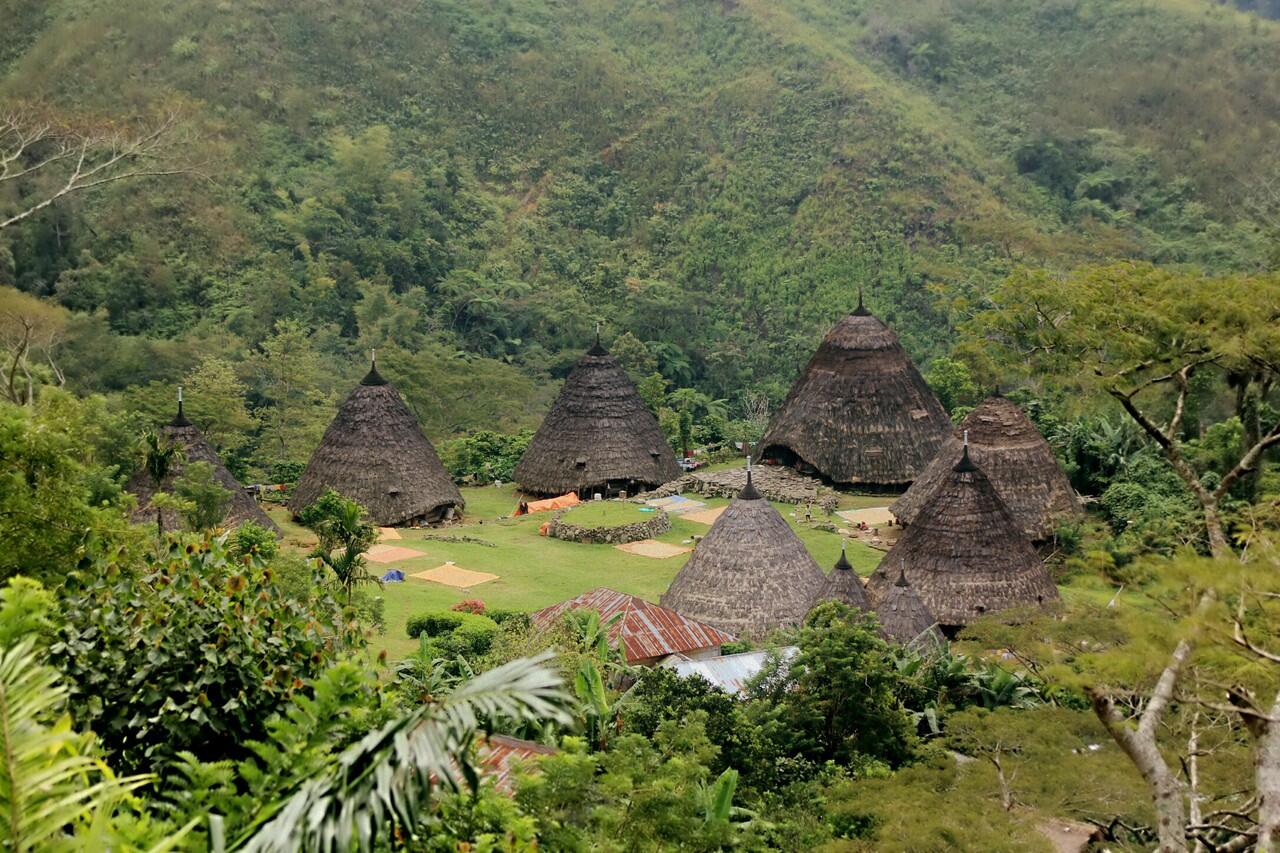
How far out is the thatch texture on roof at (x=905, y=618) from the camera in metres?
22.1

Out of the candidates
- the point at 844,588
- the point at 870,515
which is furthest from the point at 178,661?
the point at 870,515

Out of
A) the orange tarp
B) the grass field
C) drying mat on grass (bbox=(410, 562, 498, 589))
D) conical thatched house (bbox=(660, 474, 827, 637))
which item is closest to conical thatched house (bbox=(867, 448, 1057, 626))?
conical thatched house (bbox=(660, 474, 827, 637))

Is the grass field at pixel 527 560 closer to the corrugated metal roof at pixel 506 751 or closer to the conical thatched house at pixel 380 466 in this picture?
the conical thatched house at pixel 380 466

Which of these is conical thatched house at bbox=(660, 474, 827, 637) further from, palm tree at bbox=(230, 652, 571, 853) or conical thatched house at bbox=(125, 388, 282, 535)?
palm tree at bbox=(230, 652, 571, 853)

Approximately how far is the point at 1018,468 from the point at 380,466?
14337 millimetres

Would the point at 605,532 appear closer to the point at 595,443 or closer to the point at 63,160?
the point at 595,443

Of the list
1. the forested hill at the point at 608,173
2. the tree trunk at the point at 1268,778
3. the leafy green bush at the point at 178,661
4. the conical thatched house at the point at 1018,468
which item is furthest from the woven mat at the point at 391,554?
the tree trunk at the point at 1268,778

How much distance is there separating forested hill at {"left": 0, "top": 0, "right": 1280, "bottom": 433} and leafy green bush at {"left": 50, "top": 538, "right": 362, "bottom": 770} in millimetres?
33203

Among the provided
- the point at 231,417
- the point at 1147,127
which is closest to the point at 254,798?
the point at 231,417

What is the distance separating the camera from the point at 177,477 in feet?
91.1

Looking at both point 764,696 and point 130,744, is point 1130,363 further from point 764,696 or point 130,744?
point 130,744

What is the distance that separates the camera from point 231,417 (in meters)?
37.4

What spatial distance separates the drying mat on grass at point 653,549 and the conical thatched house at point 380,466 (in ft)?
15.8

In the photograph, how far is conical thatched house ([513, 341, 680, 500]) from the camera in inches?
1425
